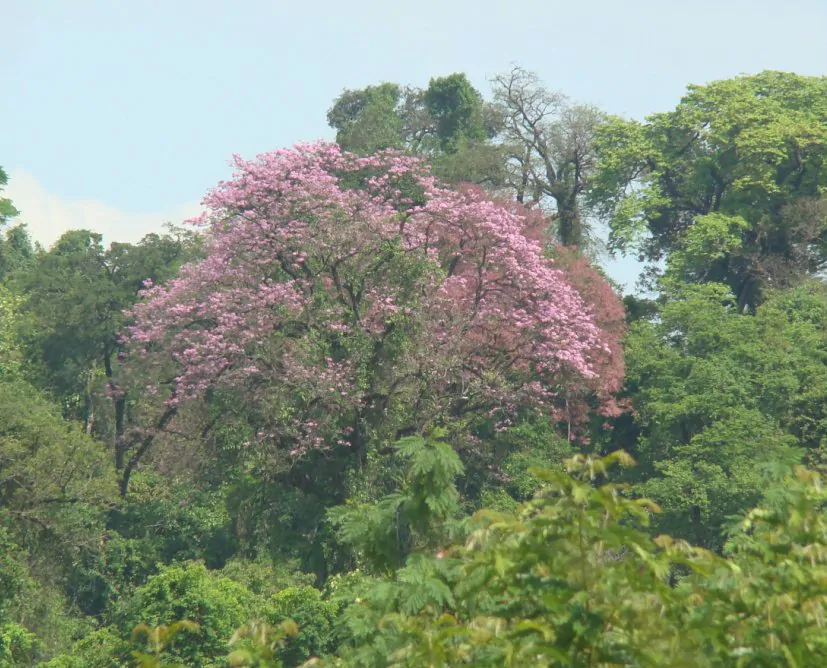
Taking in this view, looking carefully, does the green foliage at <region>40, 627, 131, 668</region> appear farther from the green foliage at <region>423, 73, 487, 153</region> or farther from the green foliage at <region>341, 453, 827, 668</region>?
the green foliage at <region>423, 73, 487, 153</region>

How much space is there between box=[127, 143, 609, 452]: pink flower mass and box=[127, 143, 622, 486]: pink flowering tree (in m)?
0.03

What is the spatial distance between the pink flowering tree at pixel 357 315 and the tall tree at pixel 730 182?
26.6ft

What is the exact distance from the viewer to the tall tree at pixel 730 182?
1407 inches

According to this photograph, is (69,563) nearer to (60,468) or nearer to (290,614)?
(60,468)

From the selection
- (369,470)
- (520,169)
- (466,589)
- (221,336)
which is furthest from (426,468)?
(520,169)

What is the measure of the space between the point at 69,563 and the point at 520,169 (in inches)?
698

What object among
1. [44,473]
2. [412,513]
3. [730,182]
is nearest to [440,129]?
[730,182]

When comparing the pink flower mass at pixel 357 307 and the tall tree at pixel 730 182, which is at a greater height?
the tall tree at pixel 730 182

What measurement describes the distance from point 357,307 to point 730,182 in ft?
52.4

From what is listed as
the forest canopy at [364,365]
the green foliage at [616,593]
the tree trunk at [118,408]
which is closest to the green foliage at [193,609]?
the forest canopy at [364,365]

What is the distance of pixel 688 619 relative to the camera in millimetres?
5766

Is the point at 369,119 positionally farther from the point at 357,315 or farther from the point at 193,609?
the point at 193,609

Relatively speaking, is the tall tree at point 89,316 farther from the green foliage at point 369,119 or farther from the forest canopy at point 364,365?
the green foliage at point 369,119

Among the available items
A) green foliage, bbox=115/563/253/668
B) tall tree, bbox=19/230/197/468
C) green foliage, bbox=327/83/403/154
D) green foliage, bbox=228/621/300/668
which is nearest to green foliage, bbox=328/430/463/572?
green foliage, bbox=228/621/300/668
